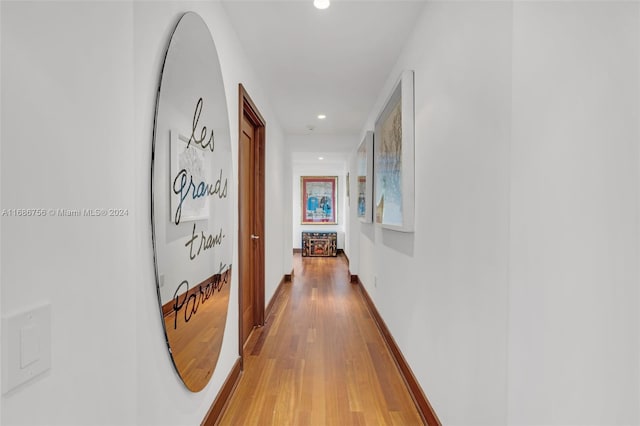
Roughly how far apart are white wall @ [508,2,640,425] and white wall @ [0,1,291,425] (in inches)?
45.0

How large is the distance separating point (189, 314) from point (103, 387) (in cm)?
56

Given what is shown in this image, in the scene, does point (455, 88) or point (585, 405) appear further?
point (455, 88)

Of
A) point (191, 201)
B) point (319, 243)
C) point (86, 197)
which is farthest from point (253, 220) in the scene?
point (319, 243)

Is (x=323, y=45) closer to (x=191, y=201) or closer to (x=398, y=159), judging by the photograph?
(x=398, y=159)

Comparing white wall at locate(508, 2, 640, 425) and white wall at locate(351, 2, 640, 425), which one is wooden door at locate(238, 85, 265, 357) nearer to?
white wall at locate(351, 2, 640, 425)

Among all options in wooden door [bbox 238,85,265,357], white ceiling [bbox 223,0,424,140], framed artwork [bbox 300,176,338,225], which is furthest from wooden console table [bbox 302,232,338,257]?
wooden door [bbox 238,85,265,357]

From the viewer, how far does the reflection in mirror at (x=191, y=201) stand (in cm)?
118

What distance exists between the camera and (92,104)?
803 millimetres

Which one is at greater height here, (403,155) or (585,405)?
(403,155)

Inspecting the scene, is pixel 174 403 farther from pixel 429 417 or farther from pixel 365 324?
pixel 365 324

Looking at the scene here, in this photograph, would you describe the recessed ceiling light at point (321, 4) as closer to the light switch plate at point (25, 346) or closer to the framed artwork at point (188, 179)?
the framed artwork at point (188, 179)

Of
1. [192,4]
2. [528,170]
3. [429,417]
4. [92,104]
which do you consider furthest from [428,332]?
[192,4]

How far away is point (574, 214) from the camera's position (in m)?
0.89

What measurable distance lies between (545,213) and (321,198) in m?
8.39
